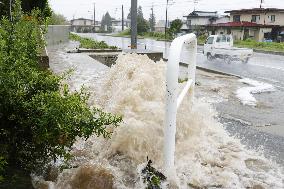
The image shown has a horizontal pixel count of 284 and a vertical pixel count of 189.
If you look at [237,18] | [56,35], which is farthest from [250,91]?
[237,18]

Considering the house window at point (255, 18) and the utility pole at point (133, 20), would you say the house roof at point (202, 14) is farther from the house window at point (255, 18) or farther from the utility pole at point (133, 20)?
the utility pole at point (133, 20)

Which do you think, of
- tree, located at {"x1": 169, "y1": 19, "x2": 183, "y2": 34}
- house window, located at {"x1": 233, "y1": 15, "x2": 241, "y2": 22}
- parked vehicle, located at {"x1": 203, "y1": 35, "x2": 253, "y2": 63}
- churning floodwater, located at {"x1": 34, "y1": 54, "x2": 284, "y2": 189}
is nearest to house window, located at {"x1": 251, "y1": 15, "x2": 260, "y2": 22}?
house window, located at {"x1": 233, "y1": 15, "x2": 241, "y2": 22}

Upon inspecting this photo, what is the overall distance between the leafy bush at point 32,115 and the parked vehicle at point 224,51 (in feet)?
67.2

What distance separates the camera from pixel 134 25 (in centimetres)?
1434

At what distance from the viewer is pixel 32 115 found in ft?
11.5

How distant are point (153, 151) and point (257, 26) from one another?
48841 millimetres

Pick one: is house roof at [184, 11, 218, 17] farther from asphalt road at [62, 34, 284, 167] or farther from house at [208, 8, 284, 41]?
asphalt road at [62, 34, 284, 167]

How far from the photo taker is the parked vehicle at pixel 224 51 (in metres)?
23.3

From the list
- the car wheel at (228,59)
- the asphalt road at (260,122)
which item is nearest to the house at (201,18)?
the car wheel at (228,59)

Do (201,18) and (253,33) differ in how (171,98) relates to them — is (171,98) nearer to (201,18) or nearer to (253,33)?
(253,33)

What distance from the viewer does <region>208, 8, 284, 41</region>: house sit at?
5119 centimetres

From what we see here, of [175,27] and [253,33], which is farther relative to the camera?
[175,27]

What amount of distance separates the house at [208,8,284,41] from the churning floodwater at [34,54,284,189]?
46544 mm

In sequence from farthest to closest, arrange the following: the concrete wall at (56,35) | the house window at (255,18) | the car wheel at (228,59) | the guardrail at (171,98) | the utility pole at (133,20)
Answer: the house window at (255,18), the concrete wall at (56,35), the car wheel at (228,59), the utility pole at (133,20), the guardrail at (171,98)
